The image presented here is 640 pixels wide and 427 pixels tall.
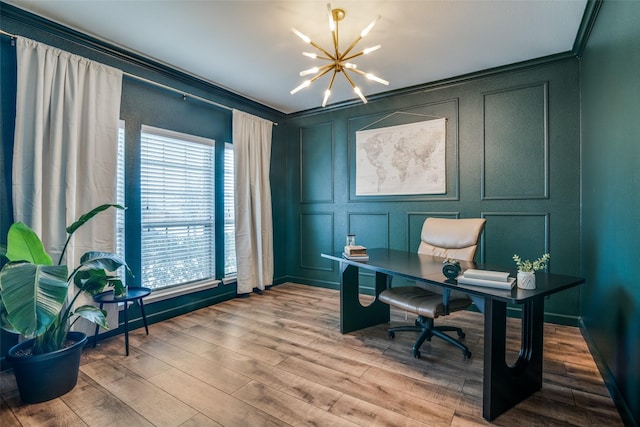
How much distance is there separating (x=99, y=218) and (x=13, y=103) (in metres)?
0.99

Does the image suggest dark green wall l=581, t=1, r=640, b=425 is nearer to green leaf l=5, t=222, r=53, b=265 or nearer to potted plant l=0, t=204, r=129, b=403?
potted plant l=0, t=204, r=129, b=403

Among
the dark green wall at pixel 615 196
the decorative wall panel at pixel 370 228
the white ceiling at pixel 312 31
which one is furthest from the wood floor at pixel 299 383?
the white ceiling at pixel 312 31

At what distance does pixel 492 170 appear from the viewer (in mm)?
3264

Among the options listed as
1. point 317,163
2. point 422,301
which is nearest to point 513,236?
point 422,301

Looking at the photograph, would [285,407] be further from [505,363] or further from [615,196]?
[615,196]

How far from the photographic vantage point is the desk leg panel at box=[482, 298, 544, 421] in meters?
1.64

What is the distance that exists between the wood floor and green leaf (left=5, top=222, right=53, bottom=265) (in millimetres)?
868

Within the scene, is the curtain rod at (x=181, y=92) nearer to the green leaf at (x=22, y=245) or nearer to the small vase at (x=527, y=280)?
the green leaf at (x=22, y=245)

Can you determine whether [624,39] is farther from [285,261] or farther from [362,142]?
[285,261]

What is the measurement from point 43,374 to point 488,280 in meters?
2.64

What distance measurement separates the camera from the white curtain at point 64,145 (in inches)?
87.4

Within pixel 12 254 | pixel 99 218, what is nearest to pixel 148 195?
pixel 99 218

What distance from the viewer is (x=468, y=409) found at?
1.72 m

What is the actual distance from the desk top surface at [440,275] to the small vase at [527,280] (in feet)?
0.08
